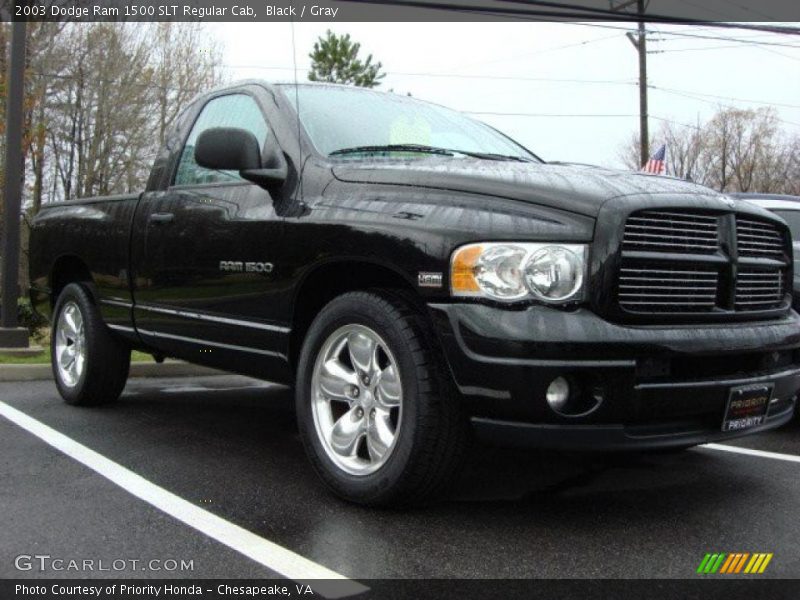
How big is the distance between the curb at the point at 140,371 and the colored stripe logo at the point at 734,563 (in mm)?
4564

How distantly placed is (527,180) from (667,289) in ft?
2.21

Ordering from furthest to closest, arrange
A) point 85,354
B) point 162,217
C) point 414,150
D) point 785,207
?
point 785,207, point 85,354, point 162,217, point 414,150

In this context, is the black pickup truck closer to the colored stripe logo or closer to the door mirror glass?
the door mirror glass

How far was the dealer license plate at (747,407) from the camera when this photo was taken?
3.20 m

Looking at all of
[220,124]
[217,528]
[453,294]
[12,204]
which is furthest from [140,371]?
[453,294]

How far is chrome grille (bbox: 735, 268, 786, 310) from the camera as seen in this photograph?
3451 millimetres

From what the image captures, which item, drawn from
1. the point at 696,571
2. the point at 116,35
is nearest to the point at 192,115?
the point at 696,571

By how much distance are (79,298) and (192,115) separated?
1.50 meters

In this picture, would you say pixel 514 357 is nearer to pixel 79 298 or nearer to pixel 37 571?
pixel 37 571

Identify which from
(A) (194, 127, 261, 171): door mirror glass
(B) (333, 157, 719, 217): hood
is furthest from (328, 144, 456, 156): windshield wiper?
(A) (194, 127, 261, 171): door mirror glass

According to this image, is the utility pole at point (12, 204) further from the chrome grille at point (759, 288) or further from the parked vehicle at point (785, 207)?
the chrome grille at point (759, 288)

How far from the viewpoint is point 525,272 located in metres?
2.99

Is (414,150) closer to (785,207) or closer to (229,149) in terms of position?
(229,149)

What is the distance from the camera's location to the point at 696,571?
284 cm
